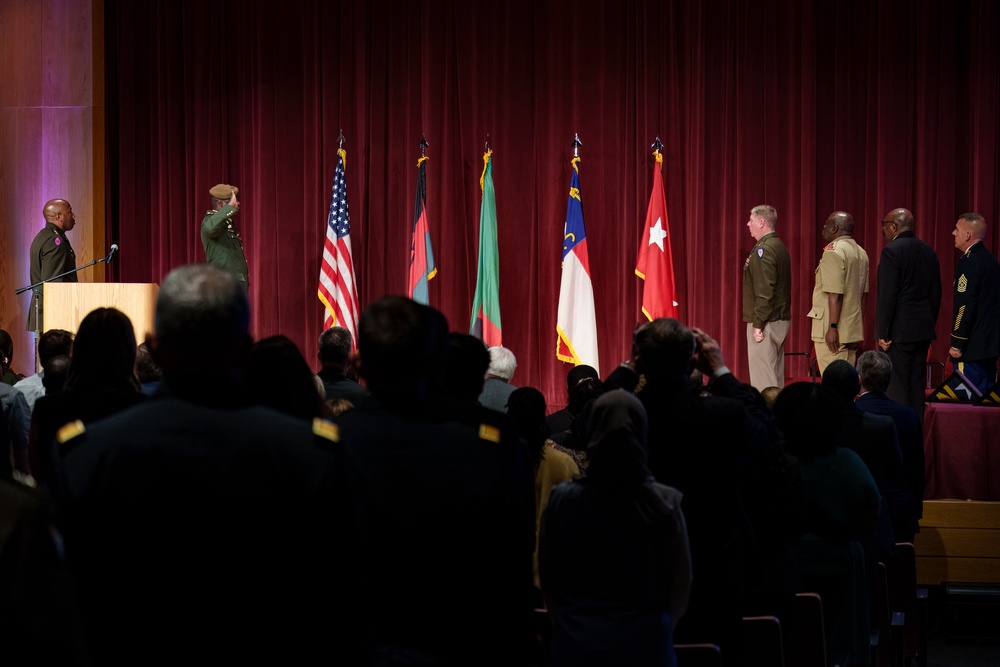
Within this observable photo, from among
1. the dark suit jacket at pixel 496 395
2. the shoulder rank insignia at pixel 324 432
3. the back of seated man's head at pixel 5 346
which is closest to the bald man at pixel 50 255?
the back of seated man's head at pixel 5 346

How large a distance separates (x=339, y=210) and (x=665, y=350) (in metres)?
6.94

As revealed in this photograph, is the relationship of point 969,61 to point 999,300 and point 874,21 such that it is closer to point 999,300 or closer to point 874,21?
point 874,21

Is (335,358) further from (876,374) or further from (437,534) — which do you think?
(437,534)

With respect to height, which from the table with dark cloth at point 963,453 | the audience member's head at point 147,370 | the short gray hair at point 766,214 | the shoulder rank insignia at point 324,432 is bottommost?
the table with dark cloth at point 963,453

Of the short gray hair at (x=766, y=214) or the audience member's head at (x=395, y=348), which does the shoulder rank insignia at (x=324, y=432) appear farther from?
the short gray hair at (x=766, y=214)

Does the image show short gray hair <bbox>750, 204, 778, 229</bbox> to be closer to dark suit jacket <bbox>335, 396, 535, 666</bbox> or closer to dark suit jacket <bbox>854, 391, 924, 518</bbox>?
dark suit jacket <bbox>854, 391, 924, 518</bbox>

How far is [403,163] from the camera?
32.8ft

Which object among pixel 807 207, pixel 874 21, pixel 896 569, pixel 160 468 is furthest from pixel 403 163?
pixel 160 468

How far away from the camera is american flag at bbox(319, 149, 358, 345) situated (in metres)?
9.23

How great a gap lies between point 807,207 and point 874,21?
1.68 m

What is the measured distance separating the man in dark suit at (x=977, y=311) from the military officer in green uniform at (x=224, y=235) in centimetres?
547

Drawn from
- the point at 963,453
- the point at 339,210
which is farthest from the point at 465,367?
the point at 339,210

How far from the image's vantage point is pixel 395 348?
198 cm

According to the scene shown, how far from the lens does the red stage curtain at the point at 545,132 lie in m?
9.16
